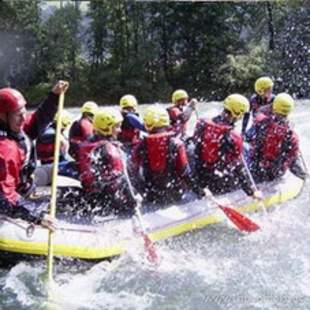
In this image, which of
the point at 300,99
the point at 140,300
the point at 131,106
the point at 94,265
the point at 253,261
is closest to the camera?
the point at 140,300

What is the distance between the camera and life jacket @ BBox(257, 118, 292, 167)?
8.58 meters

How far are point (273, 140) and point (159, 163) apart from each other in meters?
1.94

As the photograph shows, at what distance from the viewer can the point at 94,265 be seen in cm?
688

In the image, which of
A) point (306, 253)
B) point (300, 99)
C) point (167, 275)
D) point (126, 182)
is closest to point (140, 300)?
point (167, 275)

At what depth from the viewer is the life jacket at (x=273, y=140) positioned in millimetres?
8578

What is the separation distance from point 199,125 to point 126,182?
1.43 meters

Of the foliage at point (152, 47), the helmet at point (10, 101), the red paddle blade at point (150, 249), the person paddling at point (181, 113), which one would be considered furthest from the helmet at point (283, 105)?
the foliage at point (152, 47)

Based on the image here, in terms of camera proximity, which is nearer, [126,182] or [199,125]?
[126,182]

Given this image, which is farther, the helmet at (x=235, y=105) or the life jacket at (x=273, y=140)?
the life jacket at (x=273, y=140)

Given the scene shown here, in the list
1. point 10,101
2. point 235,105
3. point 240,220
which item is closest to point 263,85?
point 235,105

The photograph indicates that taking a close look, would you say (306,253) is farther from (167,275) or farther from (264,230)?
(167,275)

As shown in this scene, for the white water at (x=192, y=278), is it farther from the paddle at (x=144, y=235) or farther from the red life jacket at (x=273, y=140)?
the red life jacket at (x=273, y=140)

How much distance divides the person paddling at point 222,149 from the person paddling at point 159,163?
41cm

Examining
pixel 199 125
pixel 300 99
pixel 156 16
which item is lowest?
pixel 300 99
